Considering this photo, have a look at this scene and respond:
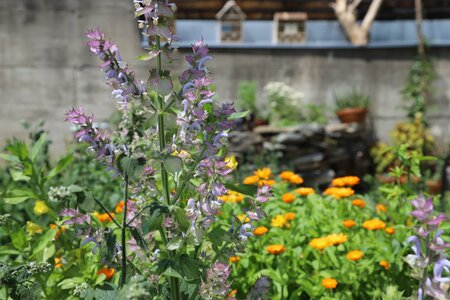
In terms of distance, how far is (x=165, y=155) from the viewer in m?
1.43

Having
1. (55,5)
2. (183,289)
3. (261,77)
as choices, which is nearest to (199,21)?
(261,77)

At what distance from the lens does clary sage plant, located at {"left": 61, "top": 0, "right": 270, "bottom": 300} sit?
4.56 feet

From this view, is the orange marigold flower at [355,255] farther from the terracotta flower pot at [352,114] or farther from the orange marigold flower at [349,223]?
the terracotta flower pot at [352,114]

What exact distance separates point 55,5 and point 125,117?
527cm

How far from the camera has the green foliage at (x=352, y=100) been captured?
21.9 ft

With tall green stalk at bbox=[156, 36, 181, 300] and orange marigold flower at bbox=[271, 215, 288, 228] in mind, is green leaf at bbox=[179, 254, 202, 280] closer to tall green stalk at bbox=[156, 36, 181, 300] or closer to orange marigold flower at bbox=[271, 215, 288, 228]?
tall green stalk at bbox=[156, 36, 181, 300]

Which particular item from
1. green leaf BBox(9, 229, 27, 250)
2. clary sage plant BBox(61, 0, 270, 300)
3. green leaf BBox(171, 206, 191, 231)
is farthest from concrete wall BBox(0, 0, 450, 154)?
green leaf BBox(171, 206, 191, 231)

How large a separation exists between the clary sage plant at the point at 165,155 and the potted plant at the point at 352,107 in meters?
5.18

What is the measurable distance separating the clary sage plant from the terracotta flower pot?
16.9 feet

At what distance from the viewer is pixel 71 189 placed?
4.68ft

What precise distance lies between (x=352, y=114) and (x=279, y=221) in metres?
4.28

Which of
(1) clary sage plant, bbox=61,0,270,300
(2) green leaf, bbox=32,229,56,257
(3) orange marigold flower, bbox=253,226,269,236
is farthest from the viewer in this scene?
(3) orange marigold flower, bbox=253,226,269,236

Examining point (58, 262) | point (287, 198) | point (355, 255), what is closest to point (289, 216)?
point (287, 198)

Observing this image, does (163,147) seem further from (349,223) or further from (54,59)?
(54,59)
